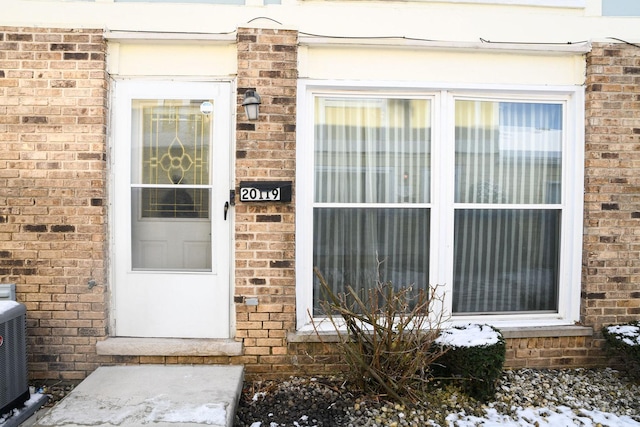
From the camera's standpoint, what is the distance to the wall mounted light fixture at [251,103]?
142 inches

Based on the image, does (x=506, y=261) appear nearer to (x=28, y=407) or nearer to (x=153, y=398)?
(x=153, y=398)

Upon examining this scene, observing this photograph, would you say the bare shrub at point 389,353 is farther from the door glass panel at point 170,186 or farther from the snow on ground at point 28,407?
the snow on ground at point 28,407

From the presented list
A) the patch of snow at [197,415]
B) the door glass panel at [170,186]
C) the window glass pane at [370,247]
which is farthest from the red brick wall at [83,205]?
the patch of snow at [197,415]

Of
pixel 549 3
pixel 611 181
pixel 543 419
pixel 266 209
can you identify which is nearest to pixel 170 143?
pixel 266 209

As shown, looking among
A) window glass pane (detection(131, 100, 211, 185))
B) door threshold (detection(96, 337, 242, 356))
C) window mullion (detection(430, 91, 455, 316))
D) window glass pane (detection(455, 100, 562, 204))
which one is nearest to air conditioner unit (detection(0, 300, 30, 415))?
door threshold (detection(96, 337, 242, 356))

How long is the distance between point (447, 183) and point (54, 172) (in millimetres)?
3493

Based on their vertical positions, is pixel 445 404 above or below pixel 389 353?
below

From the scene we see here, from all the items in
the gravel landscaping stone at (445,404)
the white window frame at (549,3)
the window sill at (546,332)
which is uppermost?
the white window frame at (549,3)

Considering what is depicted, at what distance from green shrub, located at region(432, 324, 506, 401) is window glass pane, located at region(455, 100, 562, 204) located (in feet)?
4.26

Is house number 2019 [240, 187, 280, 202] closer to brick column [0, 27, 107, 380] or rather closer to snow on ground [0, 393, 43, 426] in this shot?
brick column [0, 27, 107, 380]

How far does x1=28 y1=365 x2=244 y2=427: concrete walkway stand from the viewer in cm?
286

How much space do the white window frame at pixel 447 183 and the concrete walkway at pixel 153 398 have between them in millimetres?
934

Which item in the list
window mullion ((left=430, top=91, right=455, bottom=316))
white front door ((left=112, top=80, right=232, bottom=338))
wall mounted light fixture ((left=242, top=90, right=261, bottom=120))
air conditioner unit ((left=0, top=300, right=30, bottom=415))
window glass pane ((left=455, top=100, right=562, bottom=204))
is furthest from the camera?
window glass pane ((left=455, top=100, right=562, bottom=204))

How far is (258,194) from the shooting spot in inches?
146
